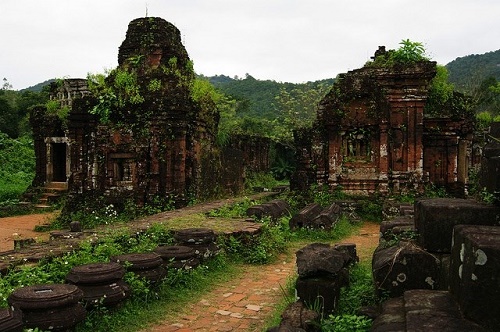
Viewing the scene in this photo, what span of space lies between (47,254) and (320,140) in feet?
35.1

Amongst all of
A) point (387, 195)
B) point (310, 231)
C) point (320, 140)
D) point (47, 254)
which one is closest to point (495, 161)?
point (47, 254)

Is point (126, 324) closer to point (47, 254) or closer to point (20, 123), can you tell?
point (47, 254)

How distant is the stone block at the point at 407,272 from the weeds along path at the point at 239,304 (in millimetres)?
1555

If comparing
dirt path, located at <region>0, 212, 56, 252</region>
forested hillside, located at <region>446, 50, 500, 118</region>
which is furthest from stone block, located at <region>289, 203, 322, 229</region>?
forested hillside, located at <region>446, 50, 500, 118</region>

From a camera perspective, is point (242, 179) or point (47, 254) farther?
point (242, 179)

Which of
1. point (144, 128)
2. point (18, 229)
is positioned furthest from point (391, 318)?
point (18, 229)

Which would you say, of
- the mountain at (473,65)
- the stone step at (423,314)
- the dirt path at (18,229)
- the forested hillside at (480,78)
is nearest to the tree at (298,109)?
the forested hillside at (480,78)

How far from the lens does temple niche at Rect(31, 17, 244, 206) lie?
1326 cm

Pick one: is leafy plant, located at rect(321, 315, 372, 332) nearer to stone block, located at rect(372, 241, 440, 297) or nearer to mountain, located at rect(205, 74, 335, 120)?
A: stone block, located at rect(372, 241, 440, 297)

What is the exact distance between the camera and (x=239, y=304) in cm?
605

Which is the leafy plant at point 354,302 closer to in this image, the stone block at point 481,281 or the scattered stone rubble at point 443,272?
the scattered stone rubble at point 443,272

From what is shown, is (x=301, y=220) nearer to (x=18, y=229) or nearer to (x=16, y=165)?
(x=18, y=229)

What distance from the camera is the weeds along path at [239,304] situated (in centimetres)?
528

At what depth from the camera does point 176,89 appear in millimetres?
13555
